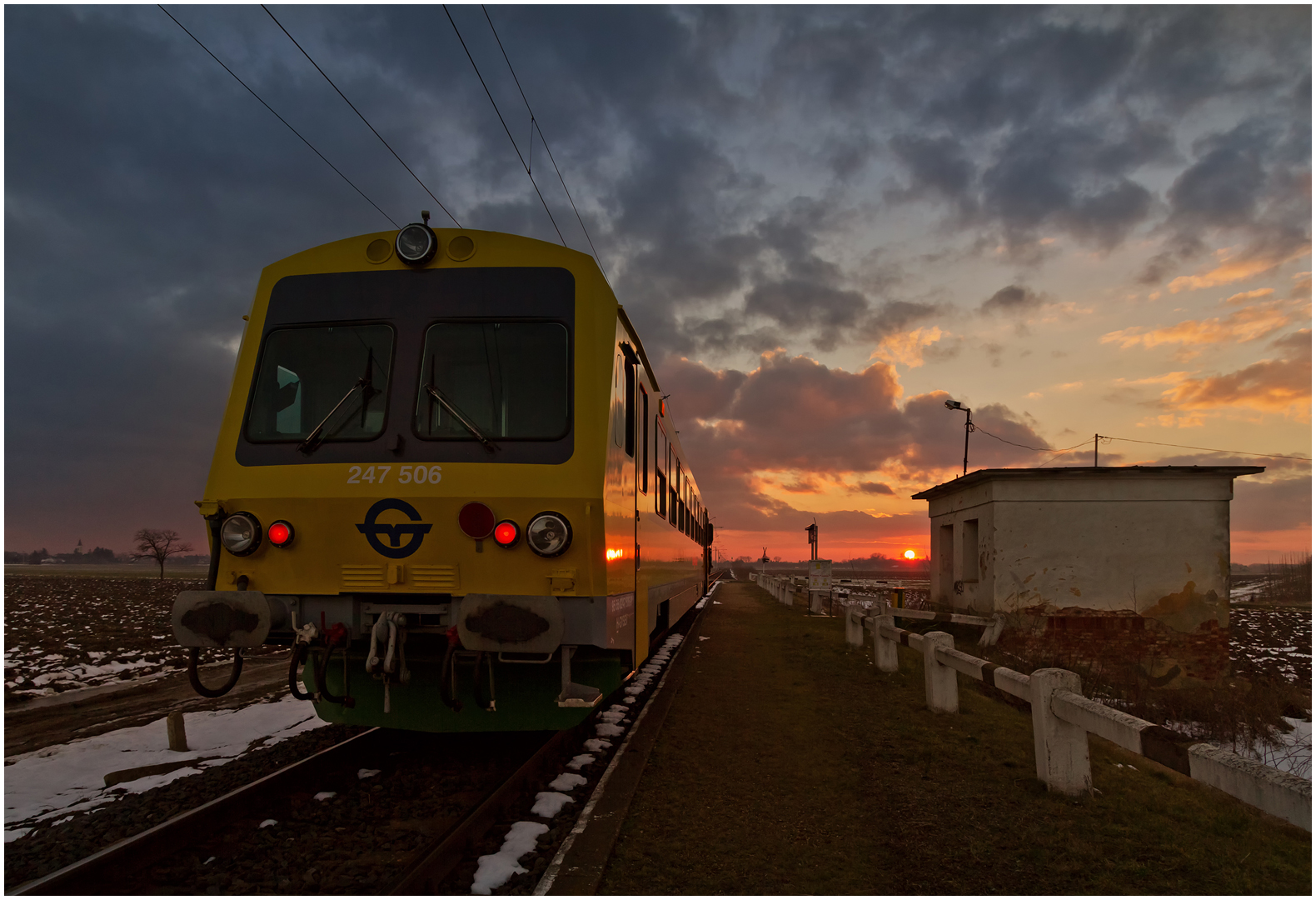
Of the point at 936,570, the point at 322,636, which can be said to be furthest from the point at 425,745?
the point at 936,570

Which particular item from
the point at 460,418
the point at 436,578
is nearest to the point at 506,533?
the point at 436,578

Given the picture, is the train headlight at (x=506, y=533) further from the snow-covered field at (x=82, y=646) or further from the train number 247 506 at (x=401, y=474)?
the snow-covered field at (x=82, y=646)

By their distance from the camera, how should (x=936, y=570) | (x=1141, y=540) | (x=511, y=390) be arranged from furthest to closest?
(x=936, y=570)
(x=1141, y=540)
(x=511, y=390)

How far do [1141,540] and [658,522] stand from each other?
12040mm

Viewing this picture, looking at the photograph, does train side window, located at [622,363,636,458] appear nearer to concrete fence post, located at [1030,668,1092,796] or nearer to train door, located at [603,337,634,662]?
train door, located at [603,337,634,662]

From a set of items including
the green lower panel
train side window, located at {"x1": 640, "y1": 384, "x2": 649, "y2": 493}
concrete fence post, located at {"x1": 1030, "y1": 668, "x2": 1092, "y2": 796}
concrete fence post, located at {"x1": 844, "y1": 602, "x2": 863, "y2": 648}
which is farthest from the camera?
concrete fence post, located at {"x1": 844, "y1": 602, "x2": 863, "y2": 648}

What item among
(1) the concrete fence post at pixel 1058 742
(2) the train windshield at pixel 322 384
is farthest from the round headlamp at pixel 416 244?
(1) the concrete fence post at pixel 1058 742

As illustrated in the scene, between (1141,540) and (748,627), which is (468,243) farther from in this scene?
(1141,540)

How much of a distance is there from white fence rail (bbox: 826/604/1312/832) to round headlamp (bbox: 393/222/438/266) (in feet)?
17.2

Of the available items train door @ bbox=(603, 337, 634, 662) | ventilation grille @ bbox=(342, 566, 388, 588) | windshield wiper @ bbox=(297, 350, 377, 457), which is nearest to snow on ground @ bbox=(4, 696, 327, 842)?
ventilation grille @ bbox=(342, 566, 388, 588)

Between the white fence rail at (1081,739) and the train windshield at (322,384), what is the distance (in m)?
4.97

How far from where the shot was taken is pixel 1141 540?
50.3 ft

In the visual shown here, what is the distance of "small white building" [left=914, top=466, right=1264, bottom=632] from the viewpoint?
49.9 feet

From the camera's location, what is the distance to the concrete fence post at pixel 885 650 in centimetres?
1027
